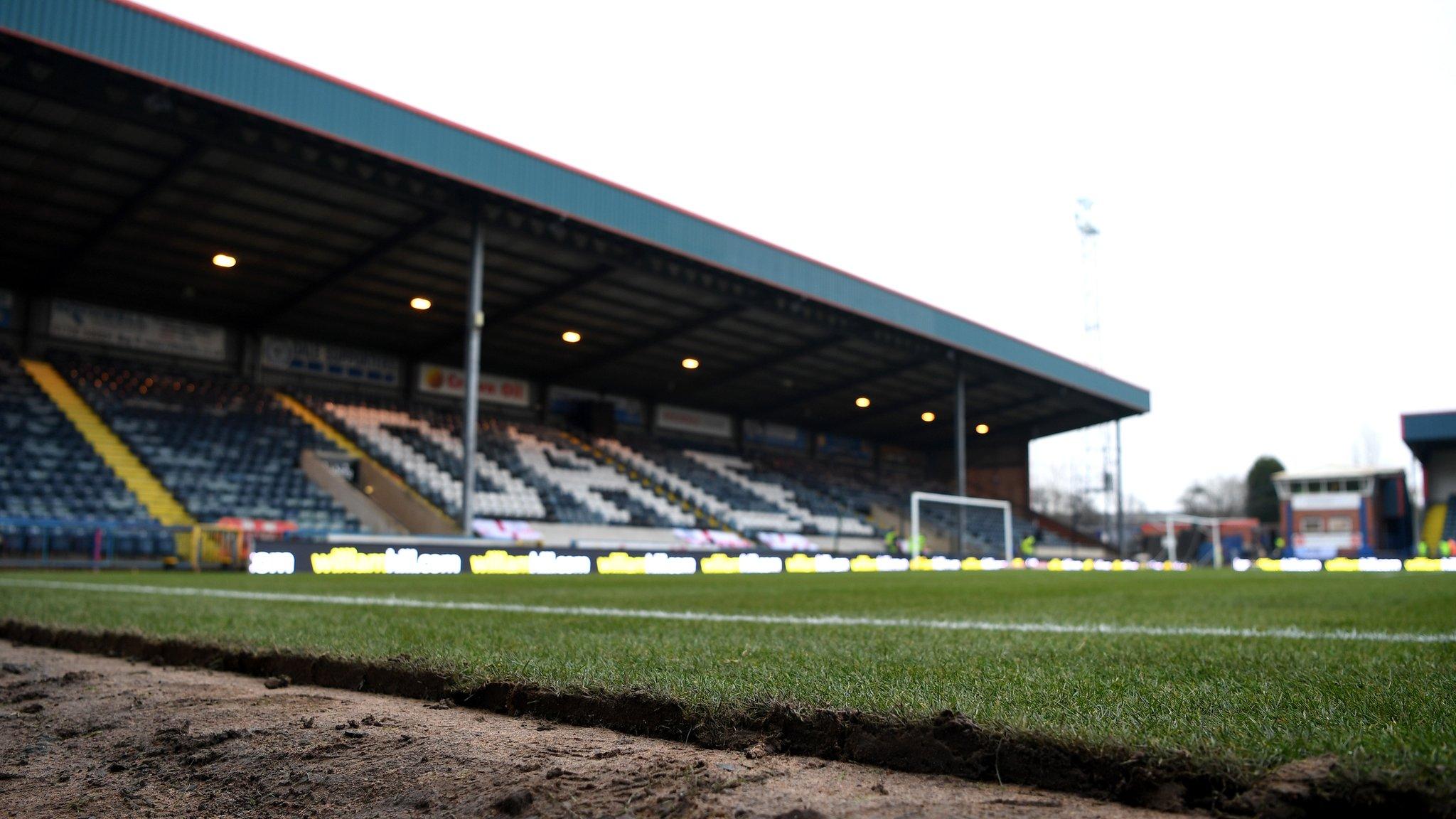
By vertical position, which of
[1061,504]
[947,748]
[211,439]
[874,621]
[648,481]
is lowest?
[874,621]

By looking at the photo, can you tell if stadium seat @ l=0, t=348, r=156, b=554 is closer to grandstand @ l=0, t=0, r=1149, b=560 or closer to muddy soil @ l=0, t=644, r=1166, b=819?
grandstand @ l=0, t=0, r=1149, b=560

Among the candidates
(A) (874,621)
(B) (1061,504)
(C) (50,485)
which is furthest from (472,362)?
(B) (1061,504)

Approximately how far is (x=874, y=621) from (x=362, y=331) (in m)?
24.1

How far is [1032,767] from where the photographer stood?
5.73 feet

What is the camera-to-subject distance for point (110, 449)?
63.7 feet

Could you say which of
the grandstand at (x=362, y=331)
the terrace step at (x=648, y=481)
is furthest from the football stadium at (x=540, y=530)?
the terrace step at (x=648, y=481)

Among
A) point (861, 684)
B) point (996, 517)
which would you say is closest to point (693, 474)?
point (996, 517)

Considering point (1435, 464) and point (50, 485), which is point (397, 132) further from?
point (1435, 464)

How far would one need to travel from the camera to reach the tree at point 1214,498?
80.7 meters

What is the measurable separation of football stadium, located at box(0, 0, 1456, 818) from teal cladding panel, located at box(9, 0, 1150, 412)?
6cm

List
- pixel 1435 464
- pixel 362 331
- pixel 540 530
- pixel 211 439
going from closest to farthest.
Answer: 1. pixel 211 439
2. pixel 540 530
3. pixel 362 331
4. pixel 1435 464

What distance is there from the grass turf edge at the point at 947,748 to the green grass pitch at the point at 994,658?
0.04 m

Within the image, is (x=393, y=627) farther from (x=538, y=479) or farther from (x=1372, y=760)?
(x=538, y=479)

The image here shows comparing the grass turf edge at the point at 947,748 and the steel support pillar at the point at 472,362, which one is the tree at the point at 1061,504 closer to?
the steel support pillar at the point at 472,362
